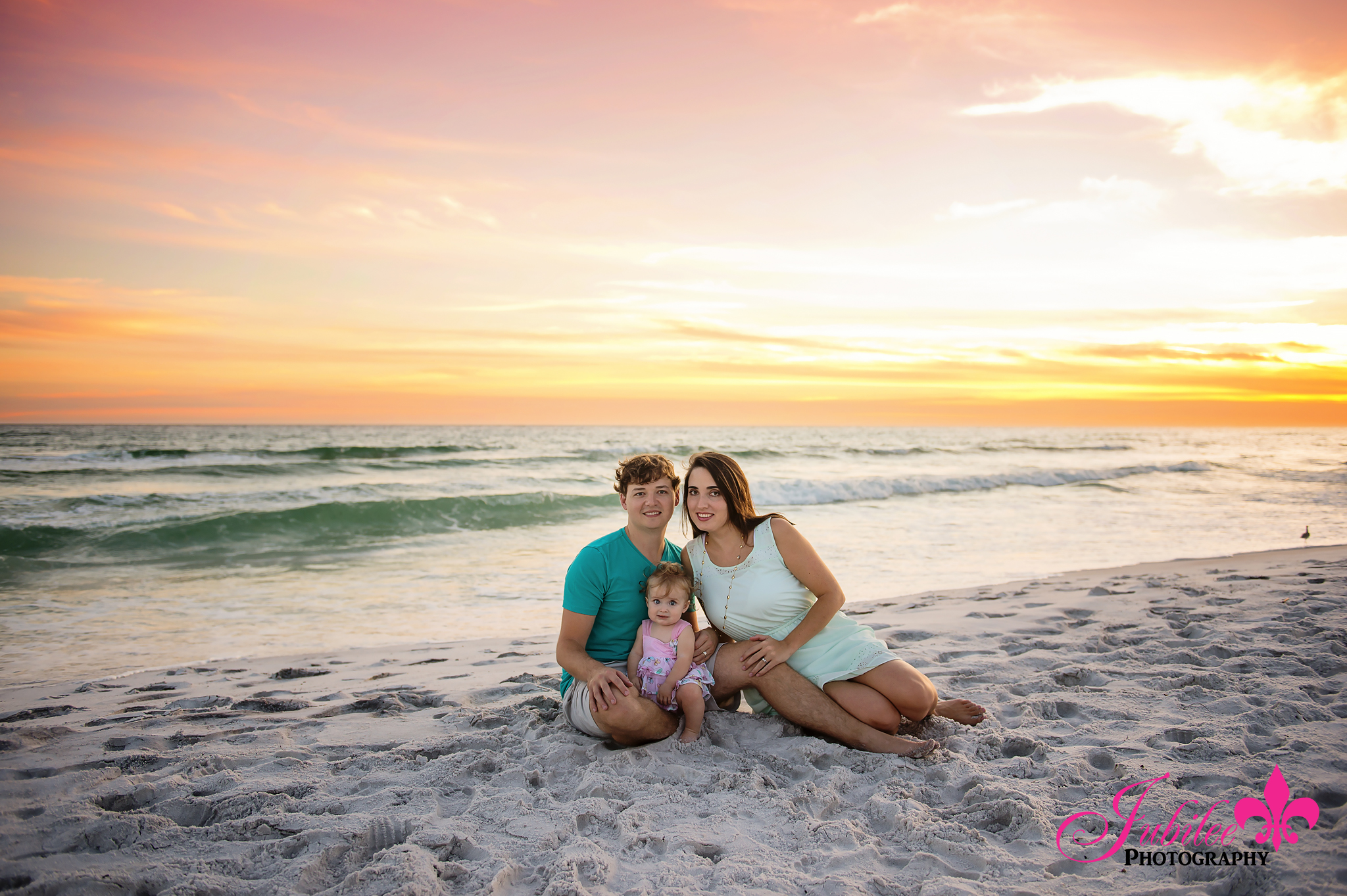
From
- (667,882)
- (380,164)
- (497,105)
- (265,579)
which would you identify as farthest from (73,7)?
(667,882)

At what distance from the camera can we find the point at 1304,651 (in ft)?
14.8

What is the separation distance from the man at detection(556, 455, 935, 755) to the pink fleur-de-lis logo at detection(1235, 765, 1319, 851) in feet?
3.89

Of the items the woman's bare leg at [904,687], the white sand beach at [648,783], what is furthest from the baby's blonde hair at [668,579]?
the woman's bare leg at [904,687]

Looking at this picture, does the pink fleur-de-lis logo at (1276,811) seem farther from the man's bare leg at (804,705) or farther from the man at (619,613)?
the man at (619,613)

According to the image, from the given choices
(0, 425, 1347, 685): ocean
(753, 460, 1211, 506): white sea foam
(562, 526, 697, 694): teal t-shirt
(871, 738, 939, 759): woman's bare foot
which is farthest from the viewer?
(753, 460, 1211, 506): white sea foam

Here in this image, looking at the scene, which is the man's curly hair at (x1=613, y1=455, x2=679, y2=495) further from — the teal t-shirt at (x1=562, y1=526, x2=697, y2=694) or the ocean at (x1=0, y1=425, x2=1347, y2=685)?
the ocean at (x1=0, y1=425, x2=1347, y2=685)

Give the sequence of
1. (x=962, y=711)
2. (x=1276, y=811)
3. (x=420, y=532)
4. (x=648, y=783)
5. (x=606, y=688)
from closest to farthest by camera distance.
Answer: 1. (x=1276, y=811)
2. (x=648, y=783)
3. (x=606, y=688)
4. (x=962, y=711)
5. (x=420, y=532)

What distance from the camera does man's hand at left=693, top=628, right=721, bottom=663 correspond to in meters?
3.58

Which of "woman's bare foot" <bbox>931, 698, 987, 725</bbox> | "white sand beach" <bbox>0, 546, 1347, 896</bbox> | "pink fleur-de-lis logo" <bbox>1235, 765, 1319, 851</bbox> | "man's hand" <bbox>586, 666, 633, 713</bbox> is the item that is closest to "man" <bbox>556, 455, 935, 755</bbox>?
"man's hand" <bbox>586, 666, 633, 713</bbox>

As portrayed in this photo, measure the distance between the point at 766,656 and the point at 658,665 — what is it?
0.57 m

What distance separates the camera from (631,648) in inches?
145

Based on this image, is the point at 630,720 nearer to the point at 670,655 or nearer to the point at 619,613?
the point at 670,655

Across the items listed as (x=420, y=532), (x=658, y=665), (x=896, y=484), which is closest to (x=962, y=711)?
(x=658, y=665)

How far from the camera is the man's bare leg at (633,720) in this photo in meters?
3.32
